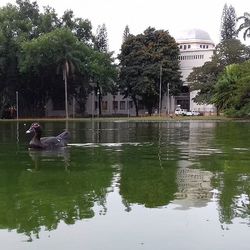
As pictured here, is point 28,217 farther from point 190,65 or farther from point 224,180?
point 190,65

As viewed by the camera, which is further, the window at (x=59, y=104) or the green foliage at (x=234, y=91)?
the window at (x=59, y=104)

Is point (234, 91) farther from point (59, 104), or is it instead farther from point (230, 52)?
point (59, 104)

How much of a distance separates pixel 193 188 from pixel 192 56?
85821 millimetres

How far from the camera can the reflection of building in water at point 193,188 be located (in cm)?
893

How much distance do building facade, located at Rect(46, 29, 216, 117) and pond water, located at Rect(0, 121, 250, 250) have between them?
73775 millimetres

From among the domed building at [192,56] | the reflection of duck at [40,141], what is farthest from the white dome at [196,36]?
the reflection of duck at [40,141]

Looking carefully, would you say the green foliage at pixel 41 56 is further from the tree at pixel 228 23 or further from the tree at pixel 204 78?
the tree at pixel 228 23

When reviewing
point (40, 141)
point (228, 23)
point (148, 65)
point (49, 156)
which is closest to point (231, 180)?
point (49, 156)

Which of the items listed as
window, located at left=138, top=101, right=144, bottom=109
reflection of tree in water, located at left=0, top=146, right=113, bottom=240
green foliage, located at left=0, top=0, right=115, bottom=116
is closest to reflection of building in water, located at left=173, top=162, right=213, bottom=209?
reflection of tree in water, located at left=0, top=146, right=113, bottom=240

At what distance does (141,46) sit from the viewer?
3423 inches

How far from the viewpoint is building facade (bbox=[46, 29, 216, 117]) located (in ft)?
306

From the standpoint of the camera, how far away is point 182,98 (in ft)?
330

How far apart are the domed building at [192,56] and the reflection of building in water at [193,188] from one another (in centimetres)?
7735

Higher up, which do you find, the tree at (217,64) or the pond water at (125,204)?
the tree at (217,64)
